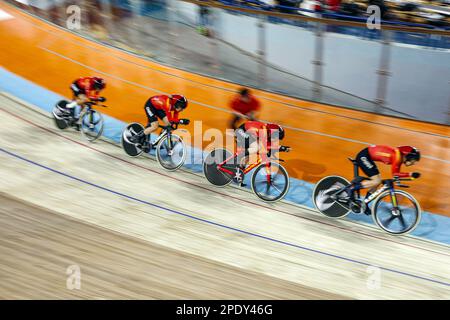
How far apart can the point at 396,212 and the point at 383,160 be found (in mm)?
666

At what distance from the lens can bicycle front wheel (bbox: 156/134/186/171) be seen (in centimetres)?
792

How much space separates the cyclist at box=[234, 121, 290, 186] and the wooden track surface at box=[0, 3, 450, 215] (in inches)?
49.2

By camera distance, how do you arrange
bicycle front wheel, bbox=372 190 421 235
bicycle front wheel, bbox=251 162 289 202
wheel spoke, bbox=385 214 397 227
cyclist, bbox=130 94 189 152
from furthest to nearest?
cyclist, bbox=130 94 189 152 < bicycle front wheel, bbox=251 162 289 202 < wheel spoke, bbox=385 214 397 227 < bicycle front wheel, bbox=372 190 421 235

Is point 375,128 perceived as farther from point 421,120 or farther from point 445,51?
point 445,51

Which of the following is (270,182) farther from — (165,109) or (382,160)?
(165,109)

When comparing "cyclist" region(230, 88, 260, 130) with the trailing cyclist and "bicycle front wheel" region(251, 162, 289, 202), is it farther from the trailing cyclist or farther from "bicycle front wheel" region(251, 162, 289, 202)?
the trailing cyclist

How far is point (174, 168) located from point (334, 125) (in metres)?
3.32

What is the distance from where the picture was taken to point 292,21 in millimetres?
9922

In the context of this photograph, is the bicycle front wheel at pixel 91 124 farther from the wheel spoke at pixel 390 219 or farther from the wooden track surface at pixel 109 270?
the wheel spoke at pixel 390 219

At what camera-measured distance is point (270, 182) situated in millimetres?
7164

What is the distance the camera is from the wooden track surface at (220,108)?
27.3ft

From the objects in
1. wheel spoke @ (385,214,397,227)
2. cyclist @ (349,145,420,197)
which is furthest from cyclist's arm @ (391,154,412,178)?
wheel spoke @ (385,214,397,227)

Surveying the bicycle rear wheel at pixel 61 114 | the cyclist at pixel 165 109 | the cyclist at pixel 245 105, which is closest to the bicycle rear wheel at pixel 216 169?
the cyclist at pixel 165 109
